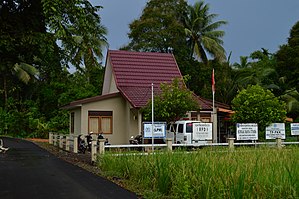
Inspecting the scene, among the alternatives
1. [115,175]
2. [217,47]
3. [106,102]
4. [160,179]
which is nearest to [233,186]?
[160,179]

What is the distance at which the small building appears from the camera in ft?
85.3

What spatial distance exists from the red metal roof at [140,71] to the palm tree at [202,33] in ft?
43.7

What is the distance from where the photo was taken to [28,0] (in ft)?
19.6

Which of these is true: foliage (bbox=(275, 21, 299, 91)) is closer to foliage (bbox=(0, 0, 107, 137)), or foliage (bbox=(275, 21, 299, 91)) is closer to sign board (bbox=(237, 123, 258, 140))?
sign board (bbox=(237, 123, 258, 140))

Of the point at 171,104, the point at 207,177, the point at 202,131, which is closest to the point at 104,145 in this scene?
the point at 202,131

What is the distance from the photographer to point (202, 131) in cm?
2003

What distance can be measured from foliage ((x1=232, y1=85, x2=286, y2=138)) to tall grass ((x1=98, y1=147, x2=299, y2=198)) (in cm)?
1371

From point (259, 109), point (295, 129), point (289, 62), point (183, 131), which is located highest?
point (289, 62)

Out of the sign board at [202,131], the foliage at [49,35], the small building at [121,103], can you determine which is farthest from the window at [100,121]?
the foliage at [49,35]

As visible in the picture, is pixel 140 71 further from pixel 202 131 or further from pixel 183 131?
pixel 202 131

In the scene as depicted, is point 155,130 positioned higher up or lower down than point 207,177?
higher up

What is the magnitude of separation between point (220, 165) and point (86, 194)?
3.17 m

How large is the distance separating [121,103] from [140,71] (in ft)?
10.1

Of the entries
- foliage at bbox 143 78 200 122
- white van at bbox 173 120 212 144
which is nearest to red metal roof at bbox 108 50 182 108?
foliage at bbox 143 78 200 122
